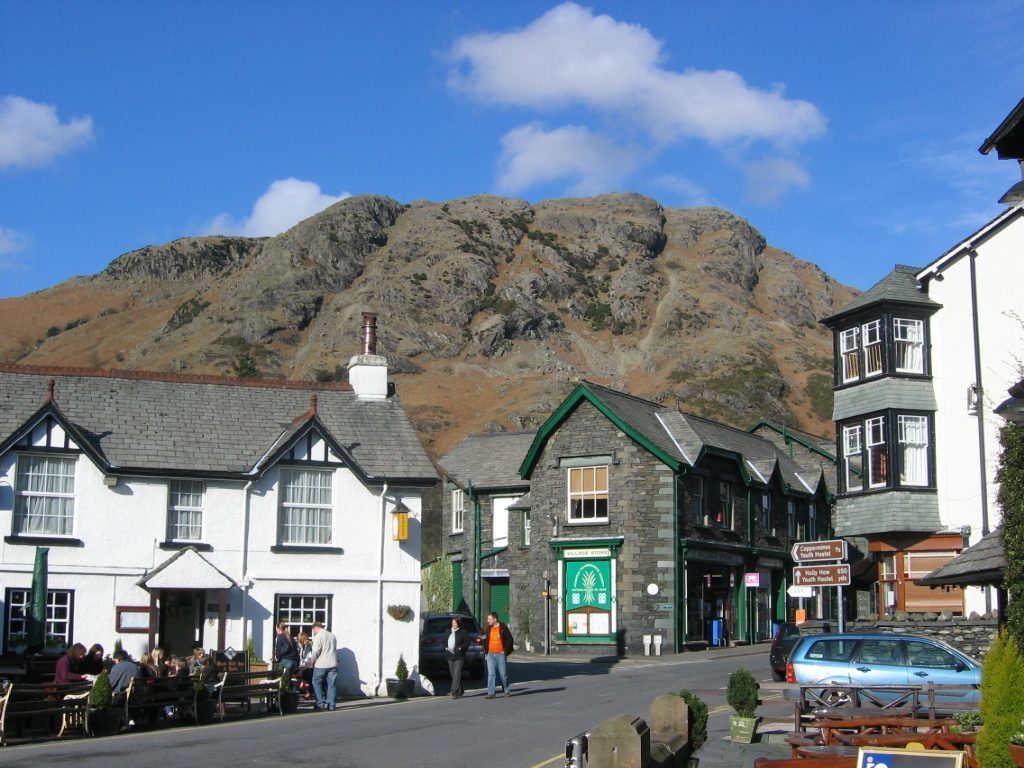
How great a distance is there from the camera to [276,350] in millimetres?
129875

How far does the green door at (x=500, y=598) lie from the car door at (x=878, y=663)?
88.4 feet

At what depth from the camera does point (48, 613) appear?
2455 centimetres

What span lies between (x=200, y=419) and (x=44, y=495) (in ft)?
13.0

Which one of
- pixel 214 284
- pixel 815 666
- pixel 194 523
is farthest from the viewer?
pixel 214 284

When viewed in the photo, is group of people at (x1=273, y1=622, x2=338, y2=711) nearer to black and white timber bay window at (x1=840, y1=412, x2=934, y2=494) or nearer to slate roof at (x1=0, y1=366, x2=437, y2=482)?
slate roof at (x1=0, y1=366, x2=437, y2=482)

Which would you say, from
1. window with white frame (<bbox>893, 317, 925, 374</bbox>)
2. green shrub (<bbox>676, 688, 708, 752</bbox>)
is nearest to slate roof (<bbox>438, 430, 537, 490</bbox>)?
window with white frame (<bbox>893, 317, 925, 374</bbox>)

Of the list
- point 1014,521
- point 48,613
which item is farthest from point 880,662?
point 48,613

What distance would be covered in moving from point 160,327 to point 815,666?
128514 mm

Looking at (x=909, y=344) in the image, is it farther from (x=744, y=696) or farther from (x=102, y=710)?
(x=102, y=710)

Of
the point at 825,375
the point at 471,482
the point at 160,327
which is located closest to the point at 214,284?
the point at 160,327

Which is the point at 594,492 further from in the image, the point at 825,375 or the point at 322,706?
the point at 825,375

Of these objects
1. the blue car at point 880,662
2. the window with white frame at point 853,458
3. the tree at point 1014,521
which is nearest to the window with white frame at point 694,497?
the window with white frame at point 853,458

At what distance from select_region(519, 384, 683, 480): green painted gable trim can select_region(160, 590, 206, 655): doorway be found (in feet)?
51.5

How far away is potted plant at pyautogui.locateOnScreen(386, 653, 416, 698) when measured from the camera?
2569 cm
